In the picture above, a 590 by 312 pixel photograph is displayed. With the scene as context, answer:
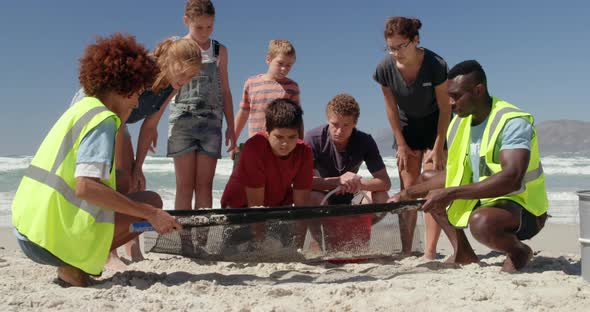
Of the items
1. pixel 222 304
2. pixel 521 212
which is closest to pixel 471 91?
pixel 521 212

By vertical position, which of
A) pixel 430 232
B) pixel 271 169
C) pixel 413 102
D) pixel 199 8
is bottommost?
pixel 430 232

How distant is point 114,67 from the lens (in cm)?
294

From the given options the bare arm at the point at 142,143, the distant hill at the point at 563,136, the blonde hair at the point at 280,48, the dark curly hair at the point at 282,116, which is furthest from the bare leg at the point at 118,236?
the distant hill at the point at 563,136

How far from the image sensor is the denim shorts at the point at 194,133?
455 cm

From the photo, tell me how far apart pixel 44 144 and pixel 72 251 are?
1.76 feet

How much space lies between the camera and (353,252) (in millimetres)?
3906

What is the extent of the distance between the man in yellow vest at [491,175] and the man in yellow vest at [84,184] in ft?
5.64

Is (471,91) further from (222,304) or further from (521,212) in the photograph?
(222,304)

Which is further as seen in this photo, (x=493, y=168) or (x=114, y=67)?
(x=493, y=168)

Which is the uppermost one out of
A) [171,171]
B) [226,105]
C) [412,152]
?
[226,105]

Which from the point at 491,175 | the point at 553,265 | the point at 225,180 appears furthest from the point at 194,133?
the point at 225,180

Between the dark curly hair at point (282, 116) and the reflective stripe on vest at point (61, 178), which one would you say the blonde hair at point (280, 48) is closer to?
the dark curly hair at point (282, 116)

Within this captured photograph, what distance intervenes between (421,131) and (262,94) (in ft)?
4.45

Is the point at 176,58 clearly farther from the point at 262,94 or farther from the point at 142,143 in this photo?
the point at 262,94
